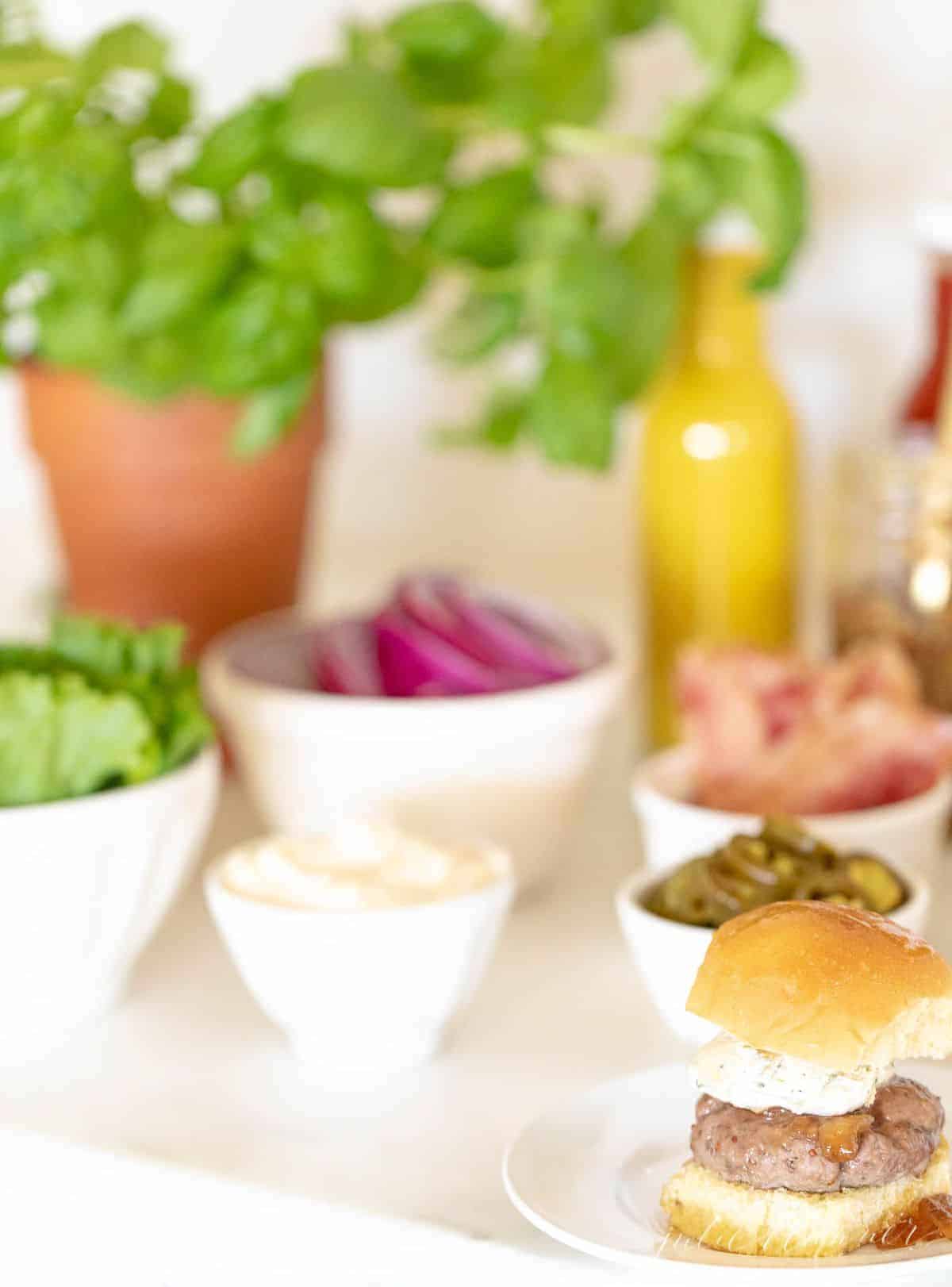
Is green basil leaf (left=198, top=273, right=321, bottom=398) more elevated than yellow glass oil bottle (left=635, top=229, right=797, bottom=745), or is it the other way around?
green basil leaf (left=198, top=273, right=321, bottom=398)

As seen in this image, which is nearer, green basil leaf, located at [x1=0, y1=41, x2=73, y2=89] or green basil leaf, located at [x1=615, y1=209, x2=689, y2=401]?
green basil leaf, located at [x1=0, y1=41, x2=73, y2=89]

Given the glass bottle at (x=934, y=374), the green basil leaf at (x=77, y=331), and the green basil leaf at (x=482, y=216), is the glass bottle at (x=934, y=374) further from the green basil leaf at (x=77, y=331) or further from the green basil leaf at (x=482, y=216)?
the green basil leaf at (x=77, y=331)

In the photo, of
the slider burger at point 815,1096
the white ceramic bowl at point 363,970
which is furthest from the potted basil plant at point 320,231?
the slider burger at point 815,1096

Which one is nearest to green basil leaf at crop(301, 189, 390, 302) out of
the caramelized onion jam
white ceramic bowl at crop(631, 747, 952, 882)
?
white ceramic bowl at crop(631, 747, 952, 882)

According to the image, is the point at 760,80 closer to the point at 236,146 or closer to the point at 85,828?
the point at 236,146

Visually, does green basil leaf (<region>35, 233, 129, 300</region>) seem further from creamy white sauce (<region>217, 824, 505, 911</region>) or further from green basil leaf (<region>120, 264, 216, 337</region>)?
creamy white sauce (<region>217, 824, 505, 911</region>)

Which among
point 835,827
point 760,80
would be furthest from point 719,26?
point 835,827
